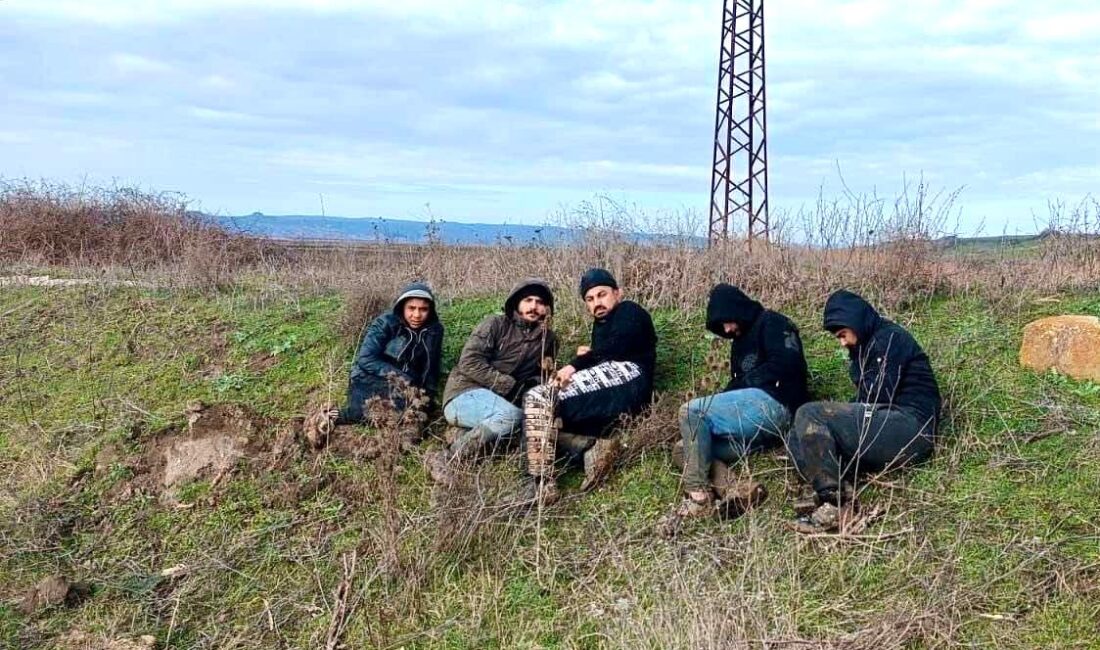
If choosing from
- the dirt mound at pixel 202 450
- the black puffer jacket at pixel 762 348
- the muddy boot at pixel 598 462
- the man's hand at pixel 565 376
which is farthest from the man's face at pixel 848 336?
the dirt mound at pixel 202 450

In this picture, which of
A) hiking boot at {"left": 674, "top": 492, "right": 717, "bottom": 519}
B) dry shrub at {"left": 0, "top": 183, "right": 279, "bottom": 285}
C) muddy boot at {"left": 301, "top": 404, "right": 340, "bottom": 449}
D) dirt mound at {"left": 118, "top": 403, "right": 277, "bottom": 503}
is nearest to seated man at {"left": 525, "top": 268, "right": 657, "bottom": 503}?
hiking boot at {"left": 674, "top": 492, "right": 717, "bottom": 519}

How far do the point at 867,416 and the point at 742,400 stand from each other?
70cm

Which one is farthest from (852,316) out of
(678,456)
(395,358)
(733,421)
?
(395,358)

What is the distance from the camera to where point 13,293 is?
9.44 m

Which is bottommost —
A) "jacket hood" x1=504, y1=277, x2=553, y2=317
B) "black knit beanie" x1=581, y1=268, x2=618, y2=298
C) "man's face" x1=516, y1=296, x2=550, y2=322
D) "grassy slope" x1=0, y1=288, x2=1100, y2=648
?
"grassy slope" x1=0, y1=288, x2=1100, y2=648

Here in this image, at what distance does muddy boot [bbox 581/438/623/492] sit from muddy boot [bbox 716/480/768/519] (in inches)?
29.9

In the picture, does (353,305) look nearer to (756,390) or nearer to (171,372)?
(171,372)

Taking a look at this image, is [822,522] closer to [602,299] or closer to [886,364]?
[886,364]

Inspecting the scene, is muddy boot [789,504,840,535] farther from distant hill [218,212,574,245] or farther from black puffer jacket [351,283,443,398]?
distant hill [218,212,574,245]

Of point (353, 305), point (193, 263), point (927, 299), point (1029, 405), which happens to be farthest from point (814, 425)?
point (193, 263)

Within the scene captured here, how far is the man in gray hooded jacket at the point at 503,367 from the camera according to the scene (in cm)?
556

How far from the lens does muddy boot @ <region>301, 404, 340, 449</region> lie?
19.7 feet

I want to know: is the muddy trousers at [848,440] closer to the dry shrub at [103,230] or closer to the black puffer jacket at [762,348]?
the black puffer jacket at [762,348]

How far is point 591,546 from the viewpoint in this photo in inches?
191
